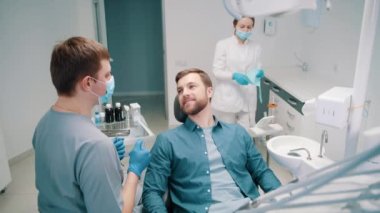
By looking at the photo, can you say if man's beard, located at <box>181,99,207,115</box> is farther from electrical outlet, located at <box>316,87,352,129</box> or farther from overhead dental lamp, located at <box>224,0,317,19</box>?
overhead dental lamp, located at <box>224,0,317,19</box>

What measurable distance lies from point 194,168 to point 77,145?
76 centimetres

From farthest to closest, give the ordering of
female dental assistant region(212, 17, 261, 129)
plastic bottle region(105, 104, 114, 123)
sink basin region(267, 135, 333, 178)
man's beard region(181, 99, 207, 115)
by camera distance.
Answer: female dental assistant region(212, 17, 261, 129), plastic bottle region(105, 104, 114, 123), man's beard region(181, 99, 207, 115), sink basin region(267, 135, 333, 178)

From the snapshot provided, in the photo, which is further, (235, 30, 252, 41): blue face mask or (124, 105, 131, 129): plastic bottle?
(235, 30, 252, 41): blue face mask

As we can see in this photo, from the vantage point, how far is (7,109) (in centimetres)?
313

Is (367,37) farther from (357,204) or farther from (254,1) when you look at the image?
(357,204)

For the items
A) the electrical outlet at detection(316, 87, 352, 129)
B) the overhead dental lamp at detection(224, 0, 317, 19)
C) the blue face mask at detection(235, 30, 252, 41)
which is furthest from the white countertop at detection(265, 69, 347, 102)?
the overhead dental lamp at detection(224, 0, 317, 19)

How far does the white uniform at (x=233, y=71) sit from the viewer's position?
2.90 m

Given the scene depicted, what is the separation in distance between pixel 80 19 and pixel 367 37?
3208 mm

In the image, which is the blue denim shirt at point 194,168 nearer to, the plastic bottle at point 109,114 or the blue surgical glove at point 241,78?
the plastic bottle at point 109,114

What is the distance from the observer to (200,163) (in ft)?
5.39

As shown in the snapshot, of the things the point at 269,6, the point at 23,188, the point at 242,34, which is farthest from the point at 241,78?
the point at 23,188

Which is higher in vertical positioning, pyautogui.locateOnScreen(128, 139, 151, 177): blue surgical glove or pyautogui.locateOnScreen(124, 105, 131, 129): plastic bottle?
pyautogui.locateOnScreen(128, 139, 151, 177): blue surgical glove

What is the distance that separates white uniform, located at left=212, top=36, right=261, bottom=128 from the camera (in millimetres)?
2900

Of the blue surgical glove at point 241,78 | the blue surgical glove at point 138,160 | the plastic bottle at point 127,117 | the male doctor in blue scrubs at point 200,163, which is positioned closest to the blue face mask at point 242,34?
the blue surgical glove at point 241,78
